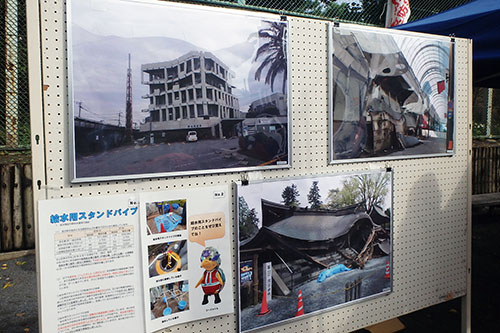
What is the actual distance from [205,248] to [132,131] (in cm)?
69

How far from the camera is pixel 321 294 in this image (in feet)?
7.50

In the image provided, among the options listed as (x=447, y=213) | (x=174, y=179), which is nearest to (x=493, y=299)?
(x=447, y=213)

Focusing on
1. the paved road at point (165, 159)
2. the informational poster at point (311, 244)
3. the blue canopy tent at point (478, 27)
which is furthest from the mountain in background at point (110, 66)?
the blue canopy tent at point (478, 27)

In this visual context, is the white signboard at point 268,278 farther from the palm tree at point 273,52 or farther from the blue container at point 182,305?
the palm tree at point 273,52

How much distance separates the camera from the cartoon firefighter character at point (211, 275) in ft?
6.42

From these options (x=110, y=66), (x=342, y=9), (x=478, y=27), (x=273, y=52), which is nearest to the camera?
(x=110, y=66)

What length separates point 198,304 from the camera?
1953mm

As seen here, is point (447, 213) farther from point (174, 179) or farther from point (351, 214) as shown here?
point (174, 179)

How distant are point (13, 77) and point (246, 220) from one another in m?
4.85

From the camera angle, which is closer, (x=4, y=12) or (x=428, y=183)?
(x=428, y=183)

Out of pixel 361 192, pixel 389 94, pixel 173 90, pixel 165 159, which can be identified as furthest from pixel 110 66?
pixel 389 94

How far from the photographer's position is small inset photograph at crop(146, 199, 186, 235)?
182cm

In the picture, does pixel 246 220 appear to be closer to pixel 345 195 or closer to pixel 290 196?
pixel 290 196

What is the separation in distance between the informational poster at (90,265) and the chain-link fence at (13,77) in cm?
443
